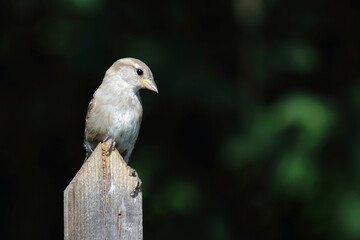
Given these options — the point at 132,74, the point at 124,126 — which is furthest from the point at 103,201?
the point at 132,74

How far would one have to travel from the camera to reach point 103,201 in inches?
72.7

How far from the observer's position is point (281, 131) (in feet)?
16.5

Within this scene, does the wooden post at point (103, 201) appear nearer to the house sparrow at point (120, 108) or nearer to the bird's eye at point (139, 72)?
the house sparrow at point (120, 108)

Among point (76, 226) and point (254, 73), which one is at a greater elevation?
point (254, 73)

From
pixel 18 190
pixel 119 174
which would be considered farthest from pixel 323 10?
pixel 119 174

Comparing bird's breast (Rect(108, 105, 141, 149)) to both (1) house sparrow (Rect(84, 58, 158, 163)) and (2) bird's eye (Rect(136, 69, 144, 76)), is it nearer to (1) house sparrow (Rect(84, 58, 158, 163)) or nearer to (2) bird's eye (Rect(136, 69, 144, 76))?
(1) house sparrow (Rect(84, 58, 158, 163))

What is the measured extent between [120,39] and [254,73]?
110cm

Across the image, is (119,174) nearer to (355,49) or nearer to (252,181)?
(252,181)

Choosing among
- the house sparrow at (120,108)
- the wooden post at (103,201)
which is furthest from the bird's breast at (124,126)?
the wooden post at (103,201)

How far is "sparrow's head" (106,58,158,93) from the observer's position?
3.34 metres

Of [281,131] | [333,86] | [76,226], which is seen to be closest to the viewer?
[76,226]

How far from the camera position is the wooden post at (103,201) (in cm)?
183

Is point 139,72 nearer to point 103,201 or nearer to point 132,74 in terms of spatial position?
point 132,74

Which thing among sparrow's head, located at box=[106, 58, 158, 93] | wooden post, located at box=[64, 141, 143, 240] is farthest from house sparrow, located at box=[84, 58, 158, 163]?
wooden post, located at box=[64, 141, 143, 240]
